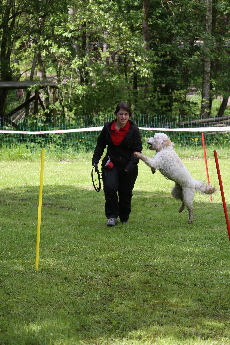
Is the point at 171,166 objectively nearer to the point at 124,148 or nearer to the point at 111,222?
the point at 124,148

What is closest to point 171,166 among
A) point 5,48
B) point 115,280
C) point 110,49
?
point 115,280

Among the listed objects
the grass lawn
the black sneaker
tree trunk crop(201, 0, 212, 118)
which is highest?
tree trunk crop(201, 0, 212, 118)

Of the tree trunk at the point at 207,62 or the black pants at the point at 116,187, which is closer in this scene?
the black pants at the point at 116,187

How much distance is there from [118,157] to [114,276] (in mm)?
2570

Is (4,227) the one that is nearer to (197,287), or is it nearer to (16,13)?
(197,287)

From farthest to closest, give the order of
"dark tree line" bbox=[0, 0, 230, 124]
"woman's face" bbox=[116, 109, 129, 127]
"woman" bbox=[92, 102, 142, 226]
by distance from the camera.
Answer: "dark tree line" bbox=[0, 0, 230, 124], "woman" bbox=[92, 102, 142, 226], "woman's face" bbox=[116, 109, 129, 127]

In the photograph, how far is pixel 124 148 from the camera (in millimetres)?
7660

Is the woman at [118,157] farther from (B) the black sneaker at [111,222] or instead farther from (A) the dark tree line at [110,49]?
(A) the dark tree line at [110,49]

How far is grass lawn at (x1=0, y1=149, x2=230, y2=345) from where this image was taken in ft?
13.4

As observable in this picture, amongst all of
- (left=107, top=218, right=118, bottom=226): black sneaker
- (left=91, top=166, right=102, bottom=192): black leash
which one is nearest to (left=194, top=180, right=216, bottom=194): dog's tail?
(left=107, top=218, right=118, bottom=226): black sneaker

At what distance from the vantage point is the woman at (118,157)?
756 centimetres

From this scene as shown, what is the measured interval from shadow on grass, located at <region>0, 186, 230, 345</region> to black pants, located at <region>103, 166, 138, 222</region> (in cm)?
25

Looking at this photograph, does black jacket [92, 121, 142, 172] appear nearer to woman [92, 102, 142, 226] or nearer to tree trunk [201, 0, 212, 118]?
woman [92, 102, 142, 226]

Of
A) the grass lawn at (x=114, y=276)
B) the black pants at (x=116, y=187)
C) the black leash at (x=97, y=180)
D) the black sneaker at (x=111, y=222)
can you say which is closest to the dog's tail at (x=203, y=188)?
the grass lawn at (x=114, y=276)
